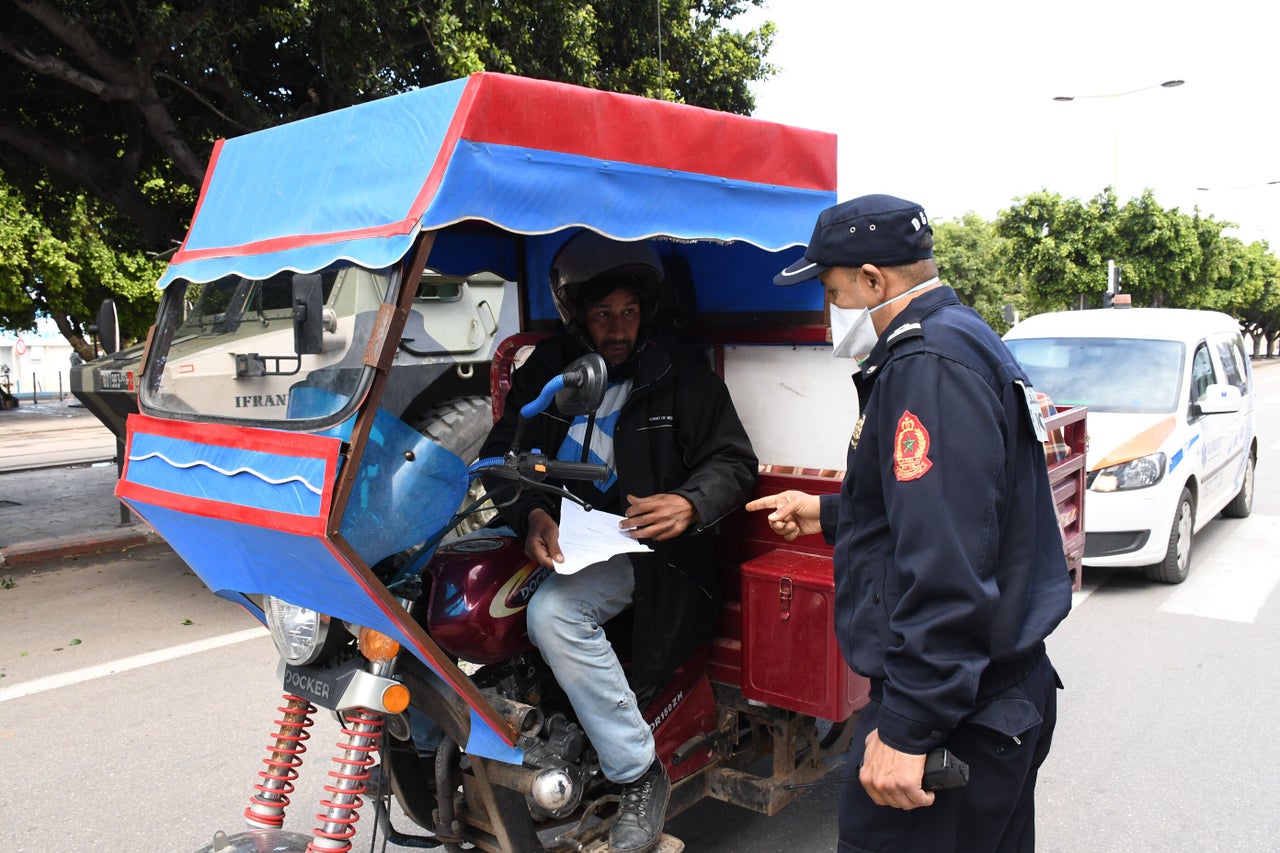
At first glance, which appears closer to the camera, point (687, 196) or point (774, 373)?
point (687, 196)

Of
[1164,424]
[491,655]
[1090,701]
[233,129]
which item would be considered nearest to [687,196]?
[491,655]

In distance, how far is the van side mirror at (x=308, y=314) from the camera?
2.61 m

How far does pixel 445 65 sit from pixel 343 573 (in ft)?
22.7

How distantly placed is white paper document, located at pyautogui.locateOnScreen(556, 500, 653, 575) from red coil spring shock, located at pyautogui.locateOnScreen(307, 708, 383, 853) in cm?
62

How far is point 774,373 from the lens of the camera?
3672 mm

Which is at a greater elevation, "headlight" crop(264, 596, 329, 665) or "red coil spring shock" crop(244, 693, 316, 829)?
"headlight" crop(264, 596, 329, 665)

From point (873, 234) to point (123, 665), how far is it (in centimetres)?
519

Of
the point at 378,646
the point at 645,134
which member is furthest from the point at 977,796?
the point at 645,134

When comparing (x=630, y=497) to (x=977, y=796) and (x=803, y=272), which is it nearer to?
(x=803, y=272)

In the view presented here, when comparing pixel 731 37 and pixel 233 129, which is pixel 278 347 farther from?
pixel 731 37

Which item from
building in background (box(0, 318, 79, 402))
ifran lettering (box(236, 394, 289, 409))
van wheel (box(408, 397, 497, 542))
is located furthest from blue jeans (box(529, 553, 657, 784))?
building in background (box(0, 318, 79, 402))

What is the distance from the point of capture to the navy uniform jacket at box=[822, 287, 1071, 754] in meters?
1.76

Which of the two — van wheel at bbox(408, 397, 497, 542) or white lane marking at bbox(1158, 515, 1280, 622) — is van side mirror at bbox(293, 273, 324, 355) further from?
white lane marking at bbox(1158, 515, 1280, 622)

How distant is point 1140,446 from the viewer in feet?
22.9
